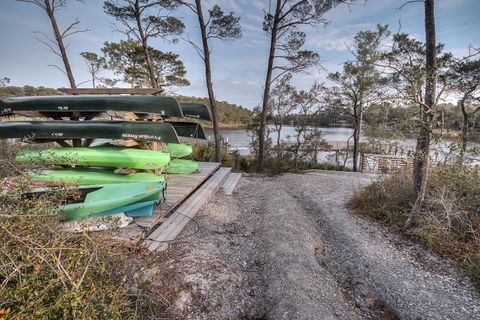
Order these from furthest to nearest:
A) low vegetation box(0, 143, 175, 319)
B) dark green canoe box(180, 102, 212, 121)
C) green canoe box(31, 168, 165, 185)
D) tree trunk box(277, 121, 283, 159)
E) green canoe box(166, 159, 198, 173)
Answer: tree trunk box(277, 121, 283, 159), dark green canoe box(180, 102, 212, 121), green canoe box(166, 159, 198, 173), green canoe box(31, 168, 165, 185), low vegetation box(0, 143, 175, 319)

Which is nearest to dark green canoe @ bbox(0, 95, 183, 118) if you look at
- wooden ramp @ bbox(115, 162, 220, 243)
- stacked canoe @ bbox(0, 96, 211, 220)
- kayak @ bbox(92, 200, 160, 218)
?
stacked canoe @ bbox(0, 96, 211, 220)

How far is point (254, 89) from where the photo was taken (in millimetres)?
12047

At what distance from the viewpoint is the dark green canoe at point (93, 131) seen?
13.0ft

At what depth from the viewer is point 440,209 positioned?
4160mm

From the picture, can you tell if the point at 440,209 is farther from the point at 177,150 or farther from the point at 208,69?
the point at 208,69

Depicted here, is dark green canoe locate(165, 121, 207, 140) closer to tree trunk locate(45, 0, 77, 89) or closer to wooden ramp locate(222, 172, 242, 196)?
wooden ramp locate(222, 172, 242, 196)

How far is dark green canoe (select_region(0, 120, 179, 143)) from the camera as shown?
3977mm

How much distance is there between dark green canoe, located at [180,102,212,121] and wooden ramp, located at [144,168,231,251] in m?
2.15

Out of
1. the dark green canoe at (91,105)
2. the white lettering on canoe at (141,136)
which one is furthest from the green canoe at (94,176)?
the dark green canoe at (91,105)

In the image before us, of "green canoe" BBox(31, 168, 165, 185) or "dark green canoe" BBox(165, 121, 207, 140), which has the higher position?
"dark green canoe" BBox(165, 121, 207, 140)

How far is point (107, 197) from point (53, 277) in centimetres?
229

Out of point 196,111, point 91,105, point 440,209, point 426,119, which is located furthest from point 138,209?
point 440,209

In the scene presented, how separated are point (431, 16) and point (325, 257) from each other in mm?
4614

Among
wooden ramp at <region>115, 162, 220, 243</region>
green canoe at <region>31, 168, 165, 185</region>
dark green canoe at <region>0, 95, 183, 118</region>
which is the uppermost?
dark green canoe at <region>0, 95, 183, 118</region>
